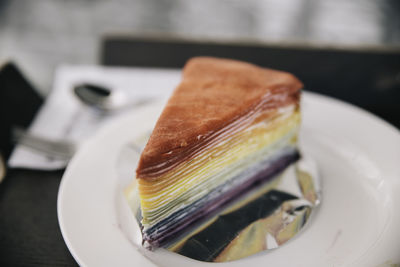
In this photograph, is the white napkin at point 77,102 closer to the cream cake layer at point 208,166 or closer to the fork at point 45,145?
the fork at point 45,145

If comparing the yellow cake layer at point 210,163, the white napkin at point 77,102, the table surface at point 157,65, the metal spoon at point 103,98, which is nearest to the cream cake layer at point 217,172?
the yellow cake layer at point 210,163

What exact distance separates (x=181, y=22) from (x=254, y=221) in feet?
6.94

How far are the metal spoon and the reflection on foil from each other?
1.49ft

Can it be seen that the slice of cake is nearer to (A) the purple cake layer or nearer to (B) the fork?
(A) the purple cake layer

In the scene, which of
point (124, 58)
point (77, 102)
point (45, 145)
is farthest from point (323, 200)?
point (124, 58)

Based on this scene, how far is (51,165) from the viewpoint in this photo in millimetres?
1014

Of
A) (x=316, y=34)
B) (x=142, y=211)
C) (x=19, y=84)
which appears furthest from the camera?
(x=316, y=34)

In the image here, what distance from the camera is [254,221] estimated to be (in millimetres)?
862

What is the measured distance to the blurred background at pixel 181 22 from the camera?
229 cm

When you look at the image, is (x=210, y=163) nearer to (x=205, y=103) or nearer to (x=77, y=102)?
(x=205, y=103)

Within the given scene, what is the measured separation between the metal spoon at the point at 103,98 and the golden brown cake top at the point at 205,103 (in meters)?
0.34

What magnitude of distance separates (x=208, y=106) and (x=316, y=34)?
1.91 m

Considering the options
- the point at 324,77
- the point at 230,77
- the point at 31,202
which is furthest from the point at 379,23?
the point at 31,202

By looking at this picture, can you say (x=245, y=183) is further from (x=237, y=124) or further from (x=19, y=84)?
(x=19, y=84)
